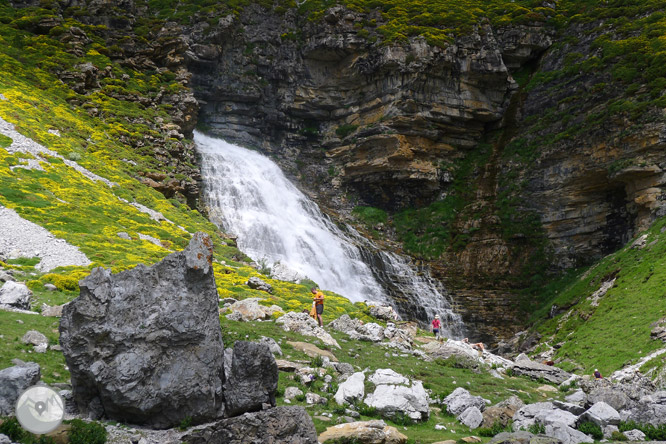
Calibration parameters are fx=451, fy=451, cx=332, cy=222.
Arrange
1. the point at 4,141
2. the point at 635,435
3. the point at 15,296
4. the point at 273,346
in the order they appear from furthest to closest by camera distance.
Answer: the point at 4,141 < the point at 273,346 < the point at 15,296 < the point at 635,435

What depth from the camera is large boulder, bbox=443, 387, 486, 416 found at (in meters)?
13.4

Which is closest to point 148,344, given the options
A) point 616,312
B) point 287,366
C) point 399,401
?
point 287,366

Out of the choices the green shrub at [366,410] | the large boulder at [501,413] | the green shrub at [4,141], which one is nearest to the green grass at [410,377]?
the green shrub at [366,410]

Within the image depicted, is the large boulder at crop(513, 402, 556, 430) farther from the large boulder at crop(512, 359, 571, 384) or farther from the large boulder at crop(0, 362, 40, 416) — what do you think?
the large boulder at crop(0, 362, 40, 416)

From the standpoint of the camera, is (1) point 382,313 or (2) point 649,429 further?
(1) point 382,313

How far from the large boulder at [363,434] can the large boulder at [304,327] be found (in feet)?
26.6

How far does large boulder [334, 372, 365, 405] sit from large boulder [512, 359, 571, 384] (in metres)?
12.5

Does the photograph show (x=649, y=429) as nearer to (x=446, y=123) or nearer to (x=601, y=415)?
(x=601, y=415)

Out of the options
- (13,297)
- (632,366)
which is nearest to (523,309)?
(632,366)

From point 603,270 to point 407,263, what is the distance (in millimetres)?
19340

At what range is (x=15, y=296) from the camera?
1460 cm

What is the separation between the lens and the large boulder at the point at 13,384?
27.6 feet

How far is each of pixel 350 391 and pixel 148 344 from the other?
18.6 feet

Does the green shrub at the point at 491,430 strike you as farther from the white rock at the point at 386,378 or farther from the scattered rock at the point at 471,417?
the white rock at the point at 386,378
